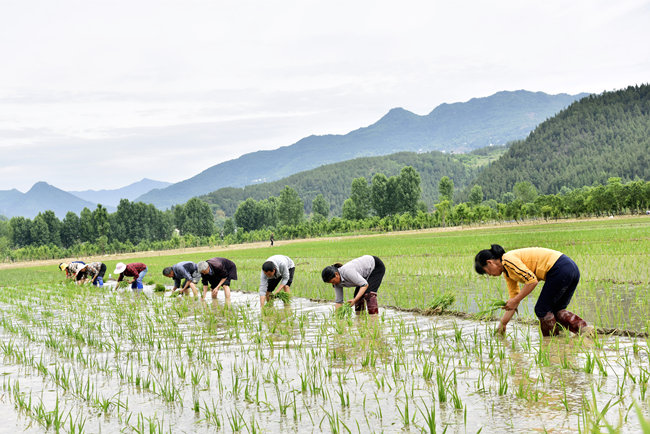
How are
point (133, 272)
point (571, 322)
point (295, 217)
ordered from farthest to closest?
1. point (295, 217)
2. point (133, 272)
3. point (571, 322)

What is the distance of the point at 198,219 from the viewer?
392ft

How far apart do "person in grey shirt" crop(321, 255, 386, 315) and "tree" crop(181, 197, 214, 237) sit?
113 metres

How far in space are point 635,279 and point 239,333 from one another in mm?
9326

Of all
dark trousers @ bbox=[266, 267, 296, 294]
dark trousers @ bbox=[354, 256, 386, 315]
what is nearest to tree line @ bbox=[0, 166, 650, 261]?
dark trousers @ bbox=[266, 267, 296, 294]

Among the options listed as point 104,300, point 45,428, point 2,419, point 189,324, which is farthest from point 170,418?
point 104,300

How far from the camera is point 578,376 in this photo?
195 inches

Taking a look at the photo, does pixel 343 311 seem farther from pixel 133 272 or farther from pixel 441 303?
pixel 133 272

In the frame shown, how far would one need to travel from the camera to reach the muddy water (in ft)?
13.8

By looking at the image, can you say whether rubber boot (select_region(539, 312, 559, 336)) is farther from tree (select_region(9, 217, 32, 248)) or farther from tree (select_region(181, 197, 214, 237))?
tree (select_region(9, 217, 32, 248))

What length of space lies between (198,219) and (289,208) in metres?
26.3

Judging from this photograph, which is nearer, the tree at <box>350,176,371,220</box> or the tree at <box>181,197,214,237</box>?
the tree at <box>350,176,371,220</box>

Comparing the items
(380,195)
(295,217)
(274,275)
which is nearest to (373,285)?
(274,275)

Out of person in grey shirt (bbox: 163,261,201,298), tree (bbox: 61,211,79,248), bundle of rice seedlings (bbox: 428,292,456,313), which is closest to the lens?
bundle of rice seedlings (bbox: 428,292,456,313)

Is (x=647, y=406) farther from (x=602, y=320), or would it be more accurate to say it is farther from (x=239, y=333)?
(x=239, y=333)
